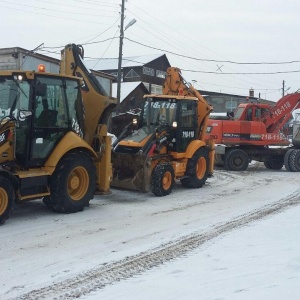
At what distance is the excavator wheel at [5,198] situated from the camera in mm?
7242

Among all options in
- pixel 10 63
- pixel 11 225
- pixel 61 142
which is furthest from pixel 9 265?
pixel 10 63

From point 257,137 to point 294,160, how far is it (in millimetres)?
1586

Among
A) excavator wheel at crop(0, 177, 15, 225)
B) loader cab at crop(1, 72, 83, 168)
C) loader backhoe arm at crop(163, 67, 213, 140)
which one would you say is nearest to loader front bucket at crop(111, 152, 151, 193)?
loader cab at crop(1, 72, 83, 168)

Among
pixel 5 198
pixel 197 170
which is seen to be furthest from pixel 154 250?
pixel 197 170

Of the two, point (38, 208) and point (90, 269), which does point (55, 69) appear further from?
point (90, 269)

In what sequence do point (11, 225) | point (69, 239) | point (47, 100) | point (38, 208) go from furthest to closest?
point (38, 208)
point (47, 100)
point (11, 225)
point (69, 239)

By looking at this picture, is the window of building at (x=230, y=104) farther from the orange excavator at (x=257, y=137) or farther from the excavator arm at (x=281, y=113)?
the orange excavator at (x=257, y=137)

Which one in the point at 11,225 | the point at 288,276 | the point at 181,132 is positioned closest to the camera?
the point at 288,276

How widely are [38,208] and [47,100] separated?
2088 mm

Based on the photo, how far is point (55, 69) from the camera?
899 inches

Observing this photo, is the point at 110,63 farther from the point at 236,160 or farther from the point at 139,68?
the point at 236,160

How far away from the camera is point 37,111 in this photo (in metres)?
7.92

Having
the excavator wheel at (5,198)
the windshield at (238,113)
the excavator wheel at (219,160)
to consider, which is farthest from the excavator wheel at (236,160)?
the excavator wheel at (5,198)

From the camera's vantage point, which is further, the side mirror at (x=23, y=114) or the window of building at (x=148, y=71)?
the window of building at (x=148, y=71)
